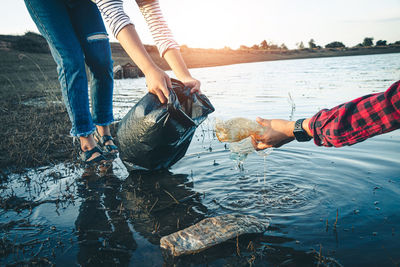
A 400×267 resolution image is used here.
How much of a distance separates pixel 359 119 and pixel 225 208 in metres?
1.23

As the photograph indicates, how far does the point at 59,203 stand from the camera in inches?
93.6

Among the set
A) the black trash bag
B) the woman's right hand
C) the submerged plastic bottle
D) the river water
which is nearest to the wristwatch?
the submerged plastic bottle

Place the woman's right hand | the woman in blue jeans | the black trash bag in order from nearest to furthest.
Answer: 1. the woman's right hand
2. the black trash bag
3. the woman in blue jeans

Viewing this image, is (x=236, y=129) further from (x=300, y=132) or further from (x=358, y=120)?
(x=358, y=120)

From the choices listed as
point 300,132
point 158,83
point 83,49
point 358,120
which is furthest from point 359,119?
point 83,49

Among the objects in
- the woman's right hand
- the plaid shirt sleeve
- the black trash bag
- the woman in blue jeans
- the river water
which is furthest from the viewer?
the woman in blue jeans

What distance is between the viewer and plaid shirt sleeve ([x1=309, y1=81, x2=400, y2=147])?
133 cm

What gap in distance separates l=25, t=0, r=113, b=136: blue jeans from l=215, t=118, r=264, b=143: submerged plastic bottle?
4.75ft

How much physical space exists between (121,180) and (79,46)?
56.4 inches

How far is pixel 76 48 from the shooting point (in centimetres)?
272

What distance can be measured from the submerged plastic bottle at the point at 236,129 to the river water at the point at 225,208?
53cm

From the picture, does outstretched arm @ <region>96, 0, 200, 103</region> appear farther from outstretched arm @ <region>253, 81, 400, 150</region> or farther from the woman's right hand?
outstretched arm @ <region>253, 81, 400, 150</region>

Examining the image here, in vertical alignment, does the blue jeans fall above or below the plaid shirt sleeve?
above

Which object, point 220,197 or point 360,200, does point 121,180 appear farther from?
point 360,200
